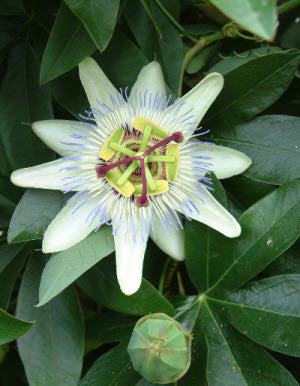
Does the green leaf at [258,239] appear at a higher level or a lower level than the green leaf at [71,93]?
lower

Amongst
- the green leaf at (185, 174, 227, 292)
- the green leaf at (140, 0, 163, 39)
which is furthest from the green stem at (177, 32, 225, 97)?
the green leaf at (185, 174, 227, 292)

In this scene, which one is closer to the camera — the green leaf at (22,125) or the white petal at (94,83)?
the white petal at (94,83)

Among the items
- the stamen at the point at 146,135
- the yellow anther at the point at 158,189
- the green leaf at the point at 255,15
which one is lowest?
the yellow anther at the point at 158,189

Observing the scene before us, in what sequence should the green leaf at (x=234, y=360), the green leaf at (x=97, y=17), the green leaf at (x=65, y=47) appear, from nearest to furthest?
the green leaf at (x=97, y=17)
the green leaf at (x=65, y=47)
the green leaf at (x=234, y=360)

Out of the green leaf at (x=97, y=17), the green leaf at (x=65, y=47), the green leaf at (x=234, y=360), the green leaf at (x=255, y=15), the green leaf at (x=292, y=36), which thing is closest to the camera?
the green leaf at (x=255, y=15)

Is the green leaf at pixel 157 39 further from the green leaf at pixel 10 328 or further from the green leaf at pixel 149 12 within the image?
the green leaf at pixel 10 328

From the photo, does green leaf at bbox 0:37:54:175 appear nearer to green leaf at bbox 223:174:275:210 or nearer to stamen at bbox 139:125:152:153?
stamen at bbox 139:125:152:153

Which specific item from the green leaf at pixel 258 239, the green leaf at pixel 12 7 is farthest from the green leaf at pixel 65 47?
the green leaf at pixel 258 239

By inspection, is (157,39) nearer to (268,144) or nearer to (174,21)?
(174,21)
